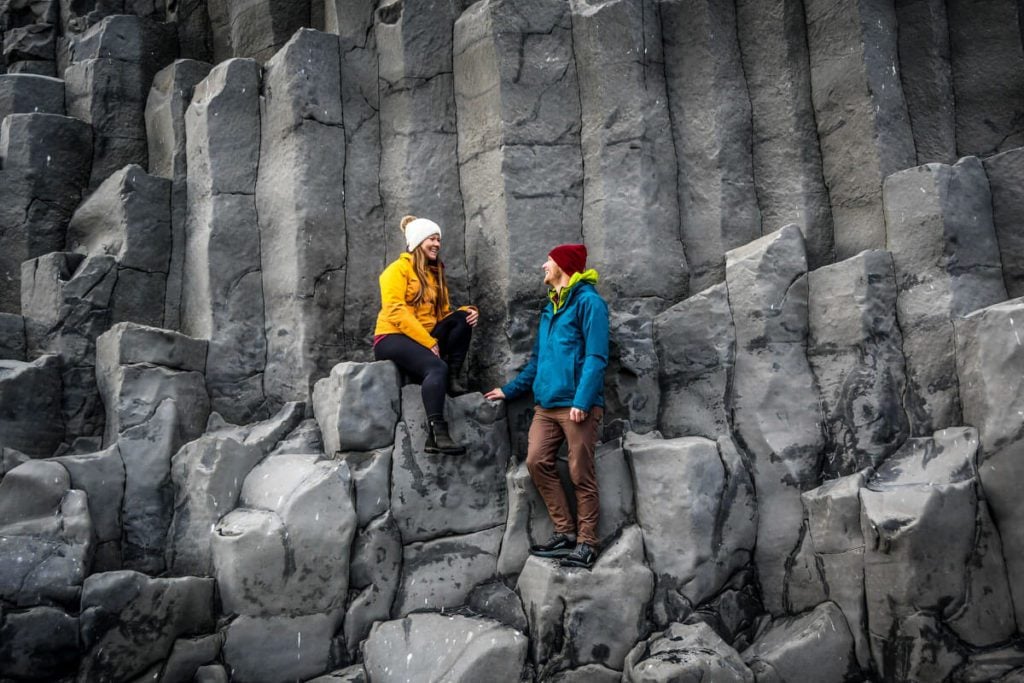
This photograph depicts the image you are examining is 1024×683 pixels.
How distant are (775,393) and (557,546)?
6.95ft

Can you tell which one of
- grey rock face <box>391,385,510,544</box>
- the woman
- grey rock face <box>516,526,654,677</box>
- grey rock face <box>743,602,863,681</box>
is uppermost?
the woman

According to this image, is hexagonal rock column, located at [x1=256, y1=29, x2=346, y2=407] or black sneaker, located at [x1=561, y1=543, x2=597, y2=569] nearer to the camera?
black sneaker, located at [x1=561, y1=543, x2=597, y2=569]

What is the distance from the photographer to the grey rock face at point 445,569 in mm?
7043

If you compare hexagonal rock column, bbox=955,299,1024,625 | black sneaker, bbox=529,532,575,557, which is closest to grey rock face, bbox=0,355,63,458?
black sneaker, bbox=529,532,575,557

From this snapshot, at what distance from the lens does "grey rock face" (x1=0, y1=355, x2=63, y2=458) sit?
758 centimetres

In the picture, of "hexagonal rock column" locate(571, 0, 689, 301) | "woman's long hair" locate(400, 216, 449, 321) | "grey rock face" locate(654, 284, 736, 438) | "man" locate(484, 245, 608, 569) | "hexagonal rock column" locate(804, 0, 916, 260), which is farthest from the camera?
"hexagonal rock column" locate(571, 0, 689, 301)

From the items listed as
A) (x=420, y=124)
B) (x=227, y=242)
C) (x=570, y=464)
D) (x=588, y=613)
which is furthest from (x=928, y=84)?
(x=227, y=242)

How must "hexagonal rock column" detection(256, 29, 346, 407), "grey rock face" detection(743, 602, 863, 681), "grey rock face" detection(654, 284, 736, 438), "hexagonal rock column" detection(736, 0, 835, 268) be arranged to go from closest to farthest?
"grey rock face" detection(743, 602, 863, 681) → "grey rock face" detection(654, 284, 736, 438) → "hexagonal rock column" detection(736, 0, 835, 268) → "hexagonal rock column" detection(256, 29, 346, 407)

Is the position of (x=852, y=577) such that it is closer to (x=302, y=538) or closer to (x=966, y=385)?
(x=966, y=385)

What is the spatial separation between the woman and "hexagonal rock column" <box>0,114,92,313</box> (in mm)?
3905

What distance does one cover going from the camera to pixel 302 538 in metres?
6.77

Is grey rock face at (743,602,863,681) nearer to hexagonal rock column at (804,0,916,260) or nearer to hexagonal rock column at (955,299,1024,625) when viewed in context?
hexagonal rock column at (955,299,1024,625)

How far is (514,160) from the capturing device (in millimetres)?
8078

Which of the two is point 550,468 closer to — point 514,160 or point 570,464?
point 570,464
